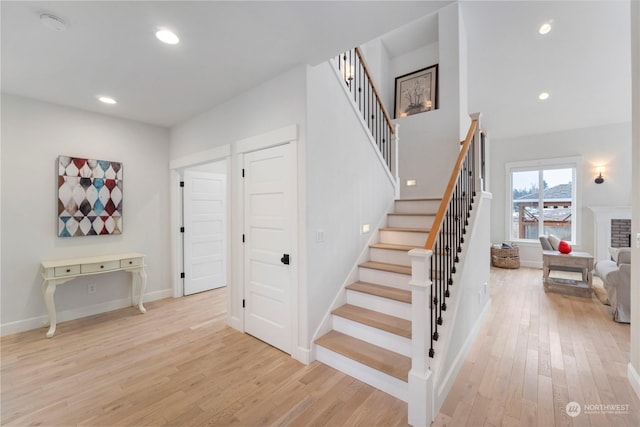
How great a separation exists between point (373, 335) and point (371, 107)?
2.97m

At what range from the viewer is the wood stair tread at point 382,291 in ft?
8.46

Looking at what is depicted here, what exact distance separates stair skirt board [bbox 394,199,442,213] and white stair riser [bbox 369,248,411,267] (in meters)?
0.94

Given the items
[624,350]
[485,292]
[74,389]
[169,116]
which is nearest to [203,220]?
[169,116]

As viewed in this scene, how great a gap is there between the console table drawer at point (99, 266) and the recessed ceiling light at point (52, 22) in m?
2.51

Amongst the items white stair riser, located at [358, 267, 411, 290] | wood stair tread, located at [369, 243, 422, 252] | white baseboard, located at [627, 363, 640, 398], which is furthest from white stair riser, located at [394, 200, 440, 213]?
white baseboard, located at [627, 363, 640, 398]

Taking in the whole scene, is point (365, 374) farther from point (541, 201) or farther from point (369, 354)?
point (541, 201)

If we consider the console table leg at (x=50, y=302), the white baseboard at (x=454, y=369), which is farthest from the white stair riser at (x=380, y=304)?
the console table leg at (x=50, y=302)

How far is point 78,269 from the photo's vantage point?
322 cm

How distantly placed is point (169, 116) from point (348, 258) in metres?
3.16

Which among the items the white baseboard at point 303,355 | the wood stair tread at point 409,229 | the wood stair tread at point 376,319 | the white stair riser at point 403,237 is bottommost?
the white baseboard at point 303,355

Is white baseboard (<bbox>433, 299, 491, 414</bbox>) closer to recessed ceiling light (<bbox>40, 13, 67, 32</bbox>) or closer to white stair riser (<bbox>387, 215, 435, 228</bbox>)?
white stair riser (<bbox>387, 215, 435, 228</bbox>)

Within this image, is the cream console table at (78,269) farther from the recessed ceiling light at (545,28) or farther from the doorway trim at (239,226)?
the recessed ceiling light at (545,28)

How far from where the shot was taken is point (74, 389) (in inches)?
86.2

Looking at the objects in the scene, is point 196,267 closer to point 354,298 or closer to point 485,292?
point 354,298
